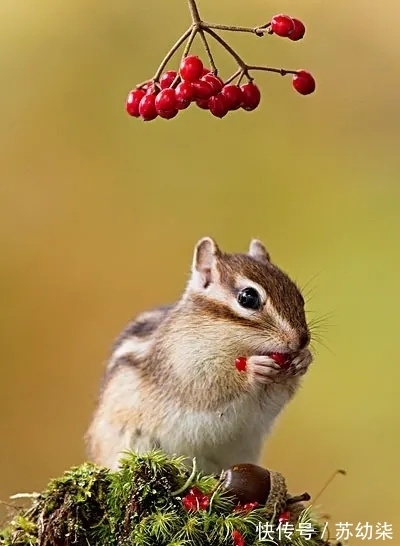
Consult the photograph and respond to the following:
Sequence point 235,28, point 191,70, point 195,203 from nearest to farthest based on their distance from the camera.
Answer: point 235,28 < point 191,70 < point 195,203

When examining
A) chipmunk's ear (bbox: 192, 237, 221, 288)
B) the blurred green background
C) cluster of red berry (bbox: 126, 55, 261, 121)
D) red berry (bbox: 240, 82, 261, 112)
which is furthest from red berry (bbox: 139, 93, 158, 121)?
the blurred green background

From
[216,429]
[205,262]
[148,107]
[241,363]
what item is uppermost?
[148,107]

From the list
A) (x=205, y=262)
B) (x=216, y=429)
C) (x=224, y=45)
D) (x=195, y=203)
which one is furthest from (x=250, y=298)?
(x=195, y=203)

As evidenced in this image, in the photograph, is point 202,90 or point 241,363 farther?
point 241,363

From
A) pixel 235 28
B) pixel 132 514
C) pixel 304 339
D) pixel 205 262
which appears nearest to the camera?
pixel 235 28

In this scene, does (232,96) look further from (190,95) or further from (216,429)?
(216,429)

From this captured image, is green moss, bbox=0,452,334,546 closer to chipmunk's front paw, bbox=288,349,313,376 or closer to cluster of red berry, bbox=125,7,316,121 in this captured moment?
chipmunk's front paw, bbox=288,349,313,376

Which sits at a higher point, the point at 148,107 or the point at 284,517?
the point at 148,107

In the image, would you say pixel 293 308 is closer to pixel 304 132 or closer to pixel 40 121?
pixel 304 132
